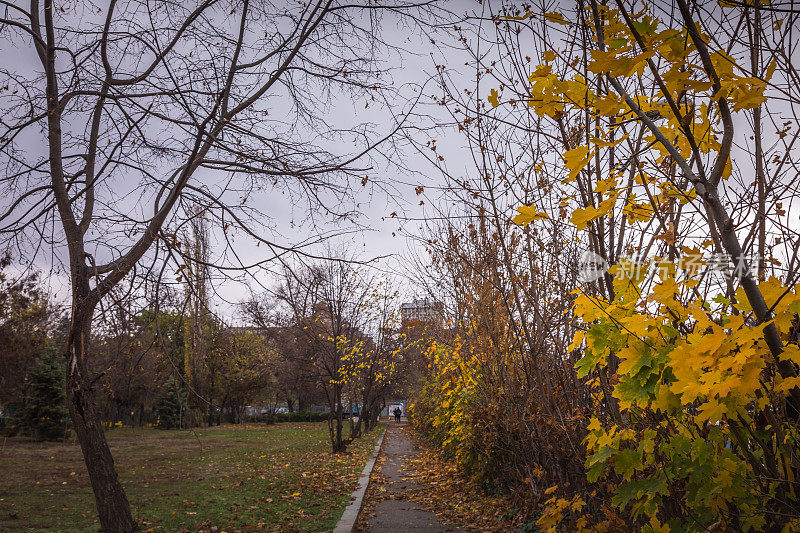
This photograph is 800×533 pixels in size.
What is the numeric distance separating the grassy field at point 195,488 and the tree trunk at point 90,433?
90 cm

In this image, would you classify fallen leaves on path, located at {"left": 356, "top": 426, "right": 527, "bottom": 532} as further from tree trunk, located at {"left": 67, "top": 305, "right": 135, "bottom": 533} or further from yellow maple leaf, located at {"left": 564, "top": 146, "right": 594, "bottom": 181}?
yellow maple leaf, located at {"left": 564, "top": 146, "right": 594, "bottom": 181}

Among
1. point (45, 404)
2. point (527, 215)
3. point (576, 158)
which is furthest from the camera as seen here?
point (45, 404)

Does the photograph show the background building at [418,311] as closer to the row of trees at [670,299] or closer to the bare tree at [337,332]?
the bare tree at [337,332]

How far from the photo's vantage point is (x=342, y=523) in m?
6.11

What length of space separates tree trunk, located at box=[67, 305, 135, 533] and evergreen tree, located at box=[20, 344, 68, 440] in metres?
19.1

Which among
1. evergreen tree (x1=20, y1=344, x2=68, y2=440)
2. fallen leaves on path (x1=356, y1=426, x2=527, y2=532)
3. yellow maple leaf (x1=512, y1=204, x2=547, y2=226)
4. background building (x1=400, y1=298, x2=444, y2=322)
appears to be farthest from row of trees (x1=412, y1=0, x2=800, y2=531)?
evergreen tree (x1=20, y1=344, x2=68, y2=440)

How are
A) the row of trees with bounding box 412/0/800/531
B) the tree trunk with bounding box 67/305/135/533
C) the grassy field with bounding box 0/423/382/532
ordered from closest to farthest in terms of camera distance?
1. the row of trees with bounding box 412/0/800/531
2. the tree trunk with bounding box 67/305/135/533
3. the grassy field with bounding box 0/423/382/532

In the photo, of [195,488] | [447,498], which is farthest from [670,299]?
[195,488]

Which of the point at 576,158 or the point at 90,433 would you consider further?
the point at 90,433

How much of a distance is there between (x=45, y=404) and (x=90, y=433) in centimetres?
1970

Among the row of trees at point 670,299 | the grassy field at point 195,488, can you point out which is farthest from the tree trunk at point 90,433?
the row of trees at point 670,299

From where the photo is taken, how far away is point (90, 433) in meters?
5.36

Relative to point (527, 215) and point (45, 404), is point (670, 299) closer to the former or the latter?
point (527, 215)

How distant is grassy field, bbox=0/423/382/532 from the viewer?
6.64m
